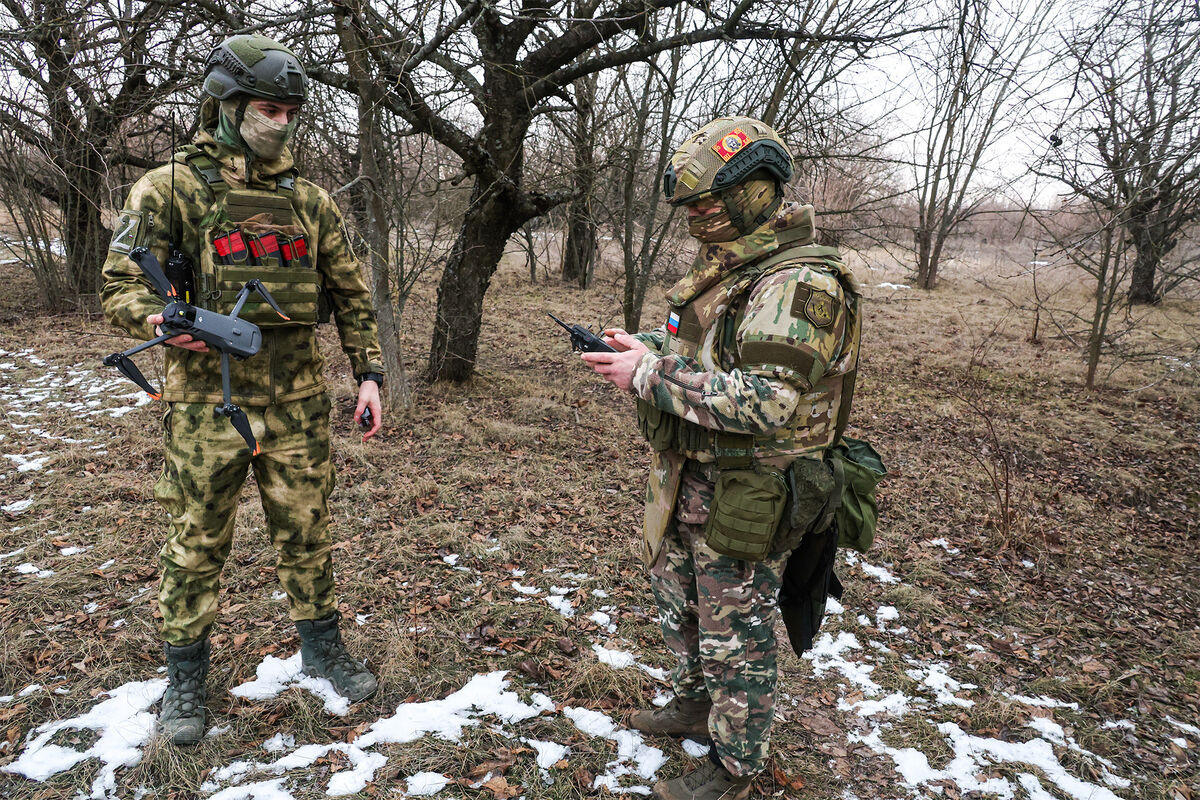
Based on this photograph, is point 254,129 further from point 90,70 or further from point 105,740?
point 90,70

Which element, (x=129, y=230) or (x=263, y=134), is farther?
(x=263, y=134)

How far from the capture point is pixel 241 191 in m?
2.25

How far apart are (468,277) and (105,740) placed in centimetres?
554

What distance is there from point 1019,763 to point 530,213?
245 inches

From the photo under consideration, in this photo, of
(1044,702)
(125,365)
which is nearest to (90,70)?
(125,365)

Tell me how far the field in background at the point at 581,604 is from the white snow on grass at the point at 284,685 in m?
0.05

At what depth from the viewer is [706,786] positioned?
7.32 ft

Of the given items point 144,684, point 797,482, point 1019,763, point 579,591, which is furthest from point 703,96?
point 144,684

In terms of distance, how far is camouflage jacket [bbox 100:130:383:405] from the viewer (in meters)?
2.10

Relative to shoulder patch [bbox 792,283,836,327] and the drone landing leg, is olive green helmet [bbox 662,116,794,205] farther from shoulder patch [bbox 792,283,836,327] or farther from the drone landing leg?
the drone landing leg

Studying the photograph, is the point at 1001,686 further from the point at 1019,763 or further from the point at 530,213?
the point at 530,213

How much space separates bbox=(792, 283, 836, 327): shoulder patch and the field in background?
185cm

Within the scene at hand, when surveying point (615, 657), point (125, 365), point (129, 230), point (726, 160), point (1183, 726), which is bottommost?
point (1183, 726)

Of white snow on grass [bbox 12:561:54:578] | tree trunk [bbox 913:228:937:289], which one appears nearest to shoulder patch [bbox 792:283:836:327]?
white snow on grass [bbox 12:561:54:578]
